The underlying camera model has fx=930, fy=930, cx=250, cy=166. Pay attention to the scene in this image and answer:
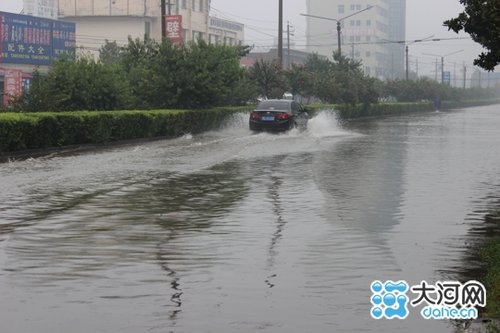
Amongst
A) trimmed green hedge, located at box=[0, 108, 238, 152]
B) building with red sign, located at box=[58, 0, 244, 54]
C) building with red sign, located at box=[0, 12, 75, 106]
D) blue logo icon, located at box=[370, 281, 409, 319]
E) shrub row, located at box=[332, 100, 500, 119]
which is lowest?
blue logo icon, located at box=[370, 281, 409, 319]

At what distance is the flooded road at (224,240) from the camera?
7465 mm

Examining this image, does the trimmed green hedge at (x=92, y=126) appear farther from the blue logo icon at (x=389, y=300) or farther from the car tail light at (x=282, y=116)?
the blue logo icon at (x=389, y=300)

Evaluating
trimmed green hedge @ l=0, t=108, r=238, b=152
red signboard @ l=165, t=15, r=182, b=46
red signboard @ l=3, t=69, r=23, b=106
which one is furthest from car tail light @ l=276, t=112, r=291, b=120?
red signboard @ l=165, t=15, r=182, b=46

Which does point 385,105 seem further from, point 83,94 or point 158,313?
point 158,313

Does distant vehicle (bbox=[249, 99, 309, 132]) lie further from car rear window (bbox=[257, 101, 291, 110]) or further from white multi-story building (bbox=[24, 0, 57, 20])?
white multi-story building (bbox=[24, 0, 57, 20])

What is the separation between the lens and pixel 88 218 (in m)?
13.0

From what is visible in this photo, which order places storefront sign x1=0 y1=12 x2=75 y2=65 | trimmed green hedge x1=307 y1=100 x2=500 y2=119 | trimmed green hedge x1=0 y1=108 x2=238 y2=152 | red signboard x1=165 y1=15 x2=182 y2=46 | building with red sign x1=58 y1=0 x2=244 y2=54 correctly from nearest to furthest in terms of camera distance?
trimmed green hedge x1=0 y1=108 x2=238 y2=152, storefront sign x1=0 y1=12 x2=75 y2=65, trimmed green hedge x1=307 y1=100 x2=500 y2=119, red signboard x1=165 y1=15 x2=182 y2=46, building with red sign x1=58 y1=0 x2=244 y2=54

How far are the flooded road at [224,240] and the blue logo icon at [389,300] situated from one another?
104 mm

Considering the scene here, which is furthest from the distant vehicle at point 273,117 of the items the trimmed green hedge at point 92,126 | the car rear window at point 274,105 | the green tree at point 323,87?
the green tree at point 323,87

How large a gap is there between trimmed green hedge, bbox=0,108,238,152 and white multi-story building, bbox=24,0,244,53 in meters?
58.5

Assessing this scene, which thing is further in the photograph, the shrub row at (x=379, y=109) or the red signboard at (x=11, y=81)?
the shrub row at (x=379, y=109)

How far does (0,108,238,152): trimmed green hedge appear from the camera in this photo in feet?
86.2

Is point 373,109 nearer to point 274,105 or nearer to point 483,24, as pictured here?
point 274,105

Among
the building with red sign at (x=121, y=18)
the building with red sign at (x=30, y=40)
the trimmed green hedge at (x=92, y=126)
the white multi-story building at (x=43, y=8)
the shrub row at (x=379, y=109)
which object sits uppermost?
the white multi-story building at (x=43, y=8)
